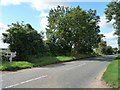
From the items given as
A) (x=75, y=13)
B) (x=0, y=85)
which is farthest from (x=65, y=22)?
(x=0, y=85)

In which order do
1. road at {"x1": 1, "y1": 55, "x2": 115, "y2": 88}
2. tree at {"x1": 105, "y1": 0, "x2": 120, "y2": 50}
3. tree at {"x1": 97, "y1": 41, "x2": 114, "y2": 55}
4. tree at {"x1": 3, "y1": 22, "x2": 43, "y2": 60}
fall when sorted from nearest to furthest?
road at {"x1": 1, "y1": 55, "x2": 115, "y2": 88} → tree at {"x1": 3, "y1": 22, "x2": 43, "y2": 60} → tree at {"x1": 105, "y1": 0, "x2": 120, "y2": 50} → tree at {"x1": 97, "y1": 41, "x2": 114, "y2": 55}

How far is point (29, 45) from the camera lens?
120ft

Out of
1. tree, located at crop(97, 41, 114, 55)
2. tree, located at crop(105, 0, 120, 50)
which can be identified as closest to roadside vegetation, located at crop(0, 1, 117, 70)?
tree, located at crop(105, 0, 120, 50)

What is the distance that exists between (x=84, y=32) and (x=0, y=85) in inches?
1951

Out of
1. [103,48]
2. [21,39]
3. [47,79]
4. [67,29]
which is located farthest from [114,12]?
[103,48]

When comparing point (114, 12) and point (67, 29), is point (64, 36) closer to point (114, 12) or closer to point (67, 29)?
point (67, 29)

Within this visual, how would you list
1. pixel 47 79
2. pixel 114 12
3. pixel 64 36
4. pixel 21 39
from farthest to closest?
pixel 64 36, pixel 114 12, pixel 21 39, pixel 47 79

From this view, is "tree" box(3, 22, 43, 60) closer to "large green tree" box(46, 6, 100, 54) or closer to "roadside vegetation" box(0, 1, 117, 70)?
"roadside vegetation" box(0, 1, 117, 70)

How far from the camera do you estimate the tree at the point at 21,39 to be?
116 feet

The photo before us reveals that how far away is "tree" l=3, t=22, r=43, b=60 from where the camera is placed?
35.4 m

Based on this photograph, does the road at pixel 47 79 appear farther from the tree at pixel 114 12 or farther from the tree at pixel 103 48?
the tree at pixel 103 48

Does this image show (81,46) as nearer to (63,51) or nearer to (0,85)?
(63,51)

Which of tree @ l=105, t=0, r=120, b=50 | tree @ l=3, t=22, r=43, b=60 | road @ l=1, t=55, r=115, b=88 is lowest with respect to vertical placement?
road @ l=1, t=55, r=115, b=88

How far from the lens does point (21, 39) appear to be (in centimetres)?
3556
